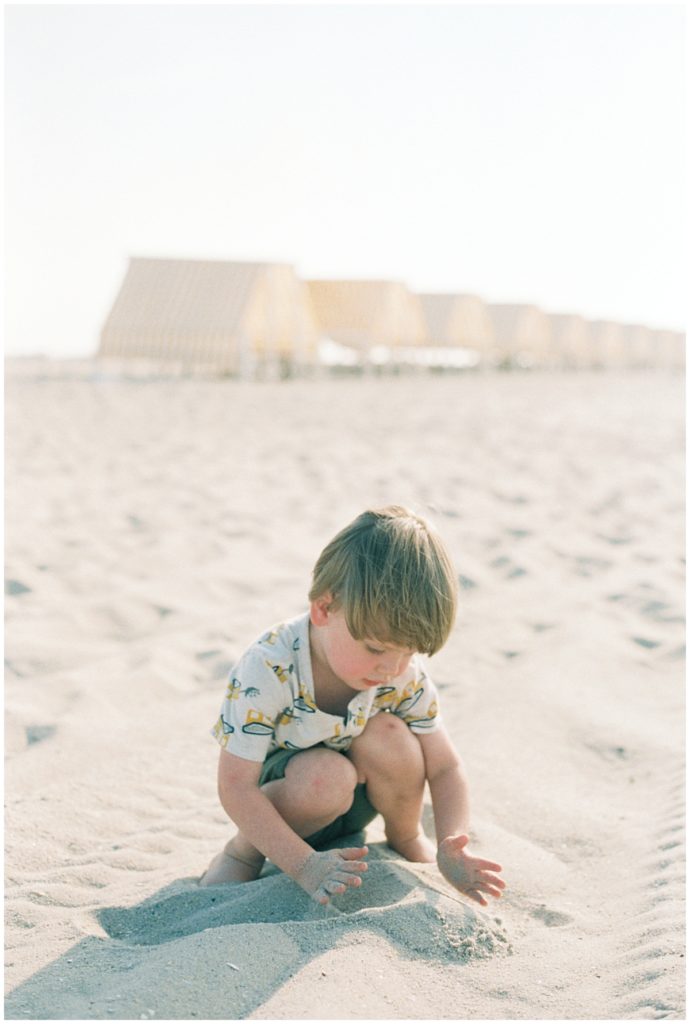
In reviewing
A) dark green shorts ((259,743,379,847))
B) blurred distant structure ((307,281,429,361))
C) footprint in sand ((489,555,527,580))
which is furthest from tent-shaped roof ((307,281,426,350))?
dark green shorts ((259,743,379,847))

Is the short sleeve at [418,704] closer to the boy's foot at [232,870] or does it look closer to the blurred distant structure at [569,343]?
the boy's foot at [232,870]

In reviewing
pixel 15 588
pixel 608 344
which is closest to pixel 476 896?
pixel 15 588

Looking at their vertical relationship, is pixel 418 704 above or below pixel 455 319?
below

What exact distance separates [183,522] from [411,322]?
73.1 feet

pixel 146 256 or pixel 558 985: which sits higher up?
pixel 146 256

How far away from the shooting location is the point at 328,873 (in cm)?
175

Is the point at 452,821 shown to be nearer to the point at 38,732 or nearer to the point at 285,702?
the point at 285,702

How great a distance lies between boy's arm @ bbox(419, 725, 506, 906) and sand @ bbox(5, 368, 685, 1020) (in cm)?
6

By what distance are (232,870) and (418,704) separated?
0.46 metres

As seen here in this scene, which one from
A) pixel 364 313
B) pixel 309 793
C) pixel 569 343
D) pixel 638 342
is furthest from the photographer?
pixel 638 342

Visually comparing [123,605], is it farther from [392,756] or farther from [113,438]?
[113,438]

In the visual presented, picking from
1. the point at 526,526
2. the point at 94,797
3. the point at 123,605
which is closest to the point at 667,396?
the point at 526,526

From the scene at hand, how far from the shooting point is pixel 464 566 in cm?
422

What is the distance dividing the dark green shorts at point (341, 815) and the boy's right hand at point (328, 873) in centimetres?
20
